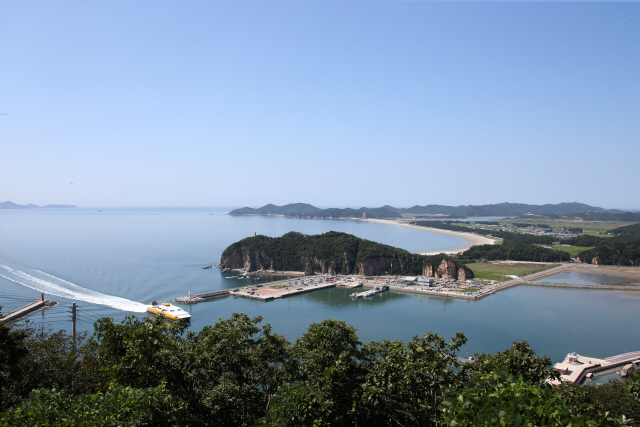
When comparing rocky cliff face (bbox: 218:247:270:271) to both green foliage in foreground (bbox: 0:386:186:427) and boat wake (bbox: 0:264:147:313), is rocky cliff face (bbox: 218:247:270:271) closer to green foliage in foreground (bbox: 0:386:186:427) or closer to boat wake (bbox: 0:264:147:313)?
boat wake (bbox: 0:264:147:313)

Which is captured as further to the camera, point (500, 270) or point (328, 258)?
point (328, 258)

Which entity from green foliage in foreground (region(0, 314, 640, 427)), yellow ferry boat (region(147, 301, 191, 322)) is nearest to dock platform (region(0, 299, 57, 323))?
yellow ferry boat (region(147, 301, 191, 322))

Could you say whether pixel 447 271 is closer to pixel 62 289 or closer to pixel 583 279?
pixel 583 279

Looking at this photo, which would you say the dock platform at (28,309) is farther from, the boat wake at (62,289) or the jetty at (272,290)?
the jetty at (272,290)

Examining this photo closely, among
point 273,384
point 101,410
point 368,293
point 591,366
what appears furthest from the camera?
point 368,293

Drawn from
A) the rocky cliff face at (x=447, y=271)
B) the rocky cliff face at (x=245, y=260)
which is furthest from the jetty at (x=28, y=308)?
the rocky cliff face at (x=447, y=271)

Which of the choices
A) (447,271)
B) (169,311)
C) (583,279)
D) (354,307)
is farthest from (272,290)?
(583,279)

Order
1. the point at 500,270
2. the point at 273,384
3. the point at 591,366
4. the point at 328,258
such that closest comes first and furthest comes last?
the point at 273,384
the point at 591,366
the point at 500,270
the point at 328,258

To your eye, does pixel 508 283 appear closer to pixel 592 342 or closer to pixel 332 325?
pixel 592 342
